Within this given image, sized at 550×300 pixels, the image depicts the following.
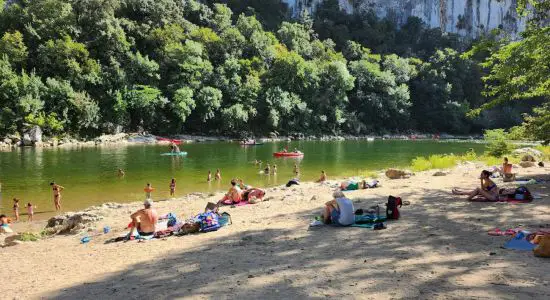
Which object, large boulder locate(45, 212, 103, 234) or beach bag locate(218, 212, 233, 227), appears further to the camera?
large boulder locate(45, 212, 103, 234)

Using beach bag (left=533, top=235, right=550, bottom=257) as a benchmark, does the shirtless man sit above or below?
below

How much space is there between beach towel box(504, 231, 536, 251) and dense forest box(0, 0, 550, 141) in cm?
3034

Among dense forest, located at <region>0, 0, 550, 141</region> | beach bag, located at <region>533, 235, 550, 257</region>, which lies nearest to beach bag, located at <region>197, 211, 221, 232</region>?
beach bag, located at <region>533, 235, 550, 257</region>

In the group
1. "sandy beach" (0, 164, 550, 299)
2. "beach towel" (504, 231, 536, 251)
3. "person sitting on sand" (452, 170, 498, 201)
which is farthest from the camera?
"person sitting on sand" (452, 170, 498, 201)

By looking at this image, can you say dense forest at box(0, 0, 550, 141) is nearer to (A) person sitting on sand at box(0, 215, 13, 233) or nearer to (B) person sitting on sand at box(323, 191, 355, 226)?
(B) person sitting on sand at box(323, 191, 355, 226)

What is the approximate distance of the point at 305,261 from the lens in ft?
17.8

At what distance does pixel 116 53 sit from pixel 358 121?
124 ft

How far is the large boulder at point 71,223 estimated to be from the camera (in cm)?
997

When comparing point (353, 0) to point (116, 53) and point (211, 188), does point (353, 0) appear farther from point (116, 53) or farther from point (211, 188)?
point (211, 188)

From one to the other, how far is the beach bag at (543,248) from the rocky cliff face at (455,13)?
97.5 m

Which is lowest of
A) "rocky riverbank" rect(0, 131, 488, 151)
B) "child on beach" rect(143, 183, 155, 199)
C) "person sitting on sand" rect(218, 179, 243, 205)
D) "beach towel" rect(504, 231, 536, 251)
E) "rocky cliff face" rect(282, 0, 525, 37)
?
"child on beach" rect(143, 183, 155, 199)

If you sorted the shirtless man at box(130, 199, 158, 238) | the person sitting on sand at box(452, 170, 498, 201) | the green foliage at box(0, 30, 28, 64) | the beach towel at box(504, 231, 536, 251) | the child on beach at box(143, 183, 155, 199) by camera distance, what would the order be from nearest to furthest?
1. the beach towel at box(504, 231, 536, 251)
2. the shirtless man at box(130, 199, 158, 238)
3. the person sitting on sand at box(452, 170, 498, 201)
4. the child on beach at box(143, 183, 155, 199)
5. the green foliage at box(0, 30, 28, 64)

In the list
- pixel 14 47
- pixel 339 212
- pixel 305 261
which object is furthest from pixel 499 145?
pixel 14 47

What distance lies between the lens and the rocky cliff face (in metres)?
95.4
